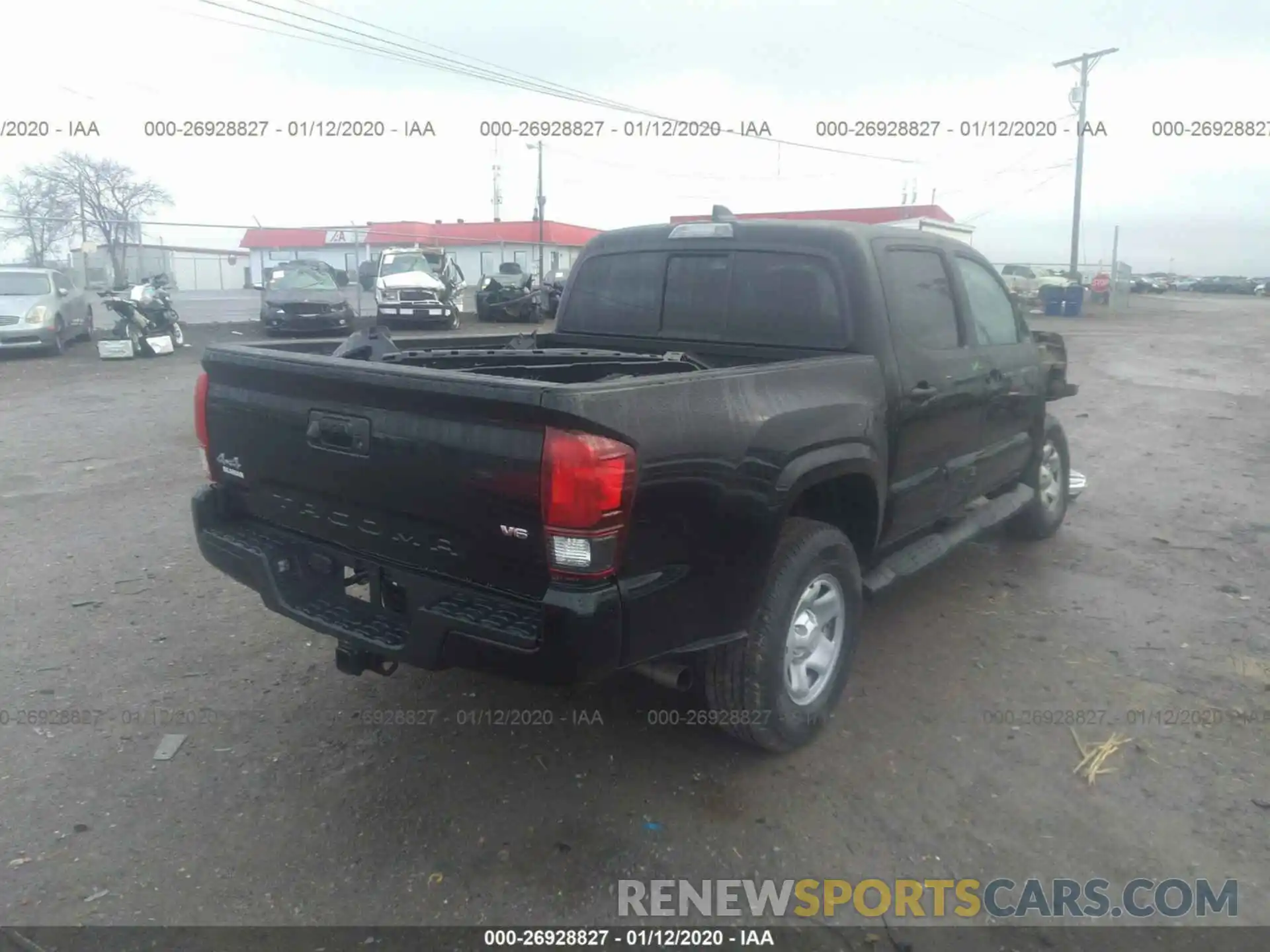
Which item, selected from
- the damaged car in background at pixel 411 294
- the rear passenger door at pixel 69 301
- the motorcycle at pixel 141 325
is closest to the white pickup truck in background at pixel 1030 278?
the damaged car in background at pixel 411 294

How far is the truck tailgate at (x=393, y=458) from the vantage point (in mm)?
2752

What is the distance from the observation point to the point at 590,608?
2707 mm

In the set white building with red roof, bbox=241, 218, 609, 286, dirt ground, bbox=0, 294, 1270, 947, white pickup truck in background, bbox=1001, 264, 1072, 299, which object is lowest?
dirt ground, bbox=0, 294, 1270, 947

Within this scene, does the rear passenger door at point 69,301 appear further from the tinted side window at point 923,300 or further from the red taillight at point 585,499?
the red taillight at point 585,499

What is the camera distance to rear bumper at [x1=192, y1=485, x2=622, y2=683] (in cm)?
273

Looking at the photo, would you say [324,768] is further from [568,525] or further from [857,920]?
[857,920]

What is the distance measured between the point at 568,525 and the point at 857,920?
1453 mm

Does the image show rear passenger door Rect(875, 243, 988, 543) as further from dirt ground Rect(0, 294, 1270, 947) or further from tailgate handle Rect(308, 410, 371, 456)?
tailgate handle Rect(308, 410, 371, 456)

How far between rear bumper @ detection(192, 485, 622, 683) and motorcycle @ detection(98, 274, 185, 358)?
1385 centimetres

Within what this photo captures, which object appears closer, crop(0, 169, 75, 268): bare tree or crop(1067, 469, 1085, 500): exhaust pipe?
crop(1067, 469, 1085, 500): exhaust pipe

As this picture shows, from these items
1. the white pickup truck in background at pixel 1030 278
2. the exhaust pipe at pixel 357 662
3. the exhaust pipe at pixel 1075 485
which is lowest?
the exhaust pipe at pixel 1075 485

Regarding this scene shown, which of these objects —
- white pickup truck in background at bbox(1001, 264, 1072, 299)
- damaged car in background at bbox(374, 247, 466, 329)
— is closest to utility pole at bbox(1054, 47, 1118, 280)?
white pickup truck in background at bbox(1001, 264, 1072, 299)

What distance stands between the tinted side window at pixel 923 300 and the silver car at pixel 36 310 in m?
15.7

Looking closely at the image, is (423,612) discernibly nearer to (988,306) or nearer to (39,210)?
(988,306)
